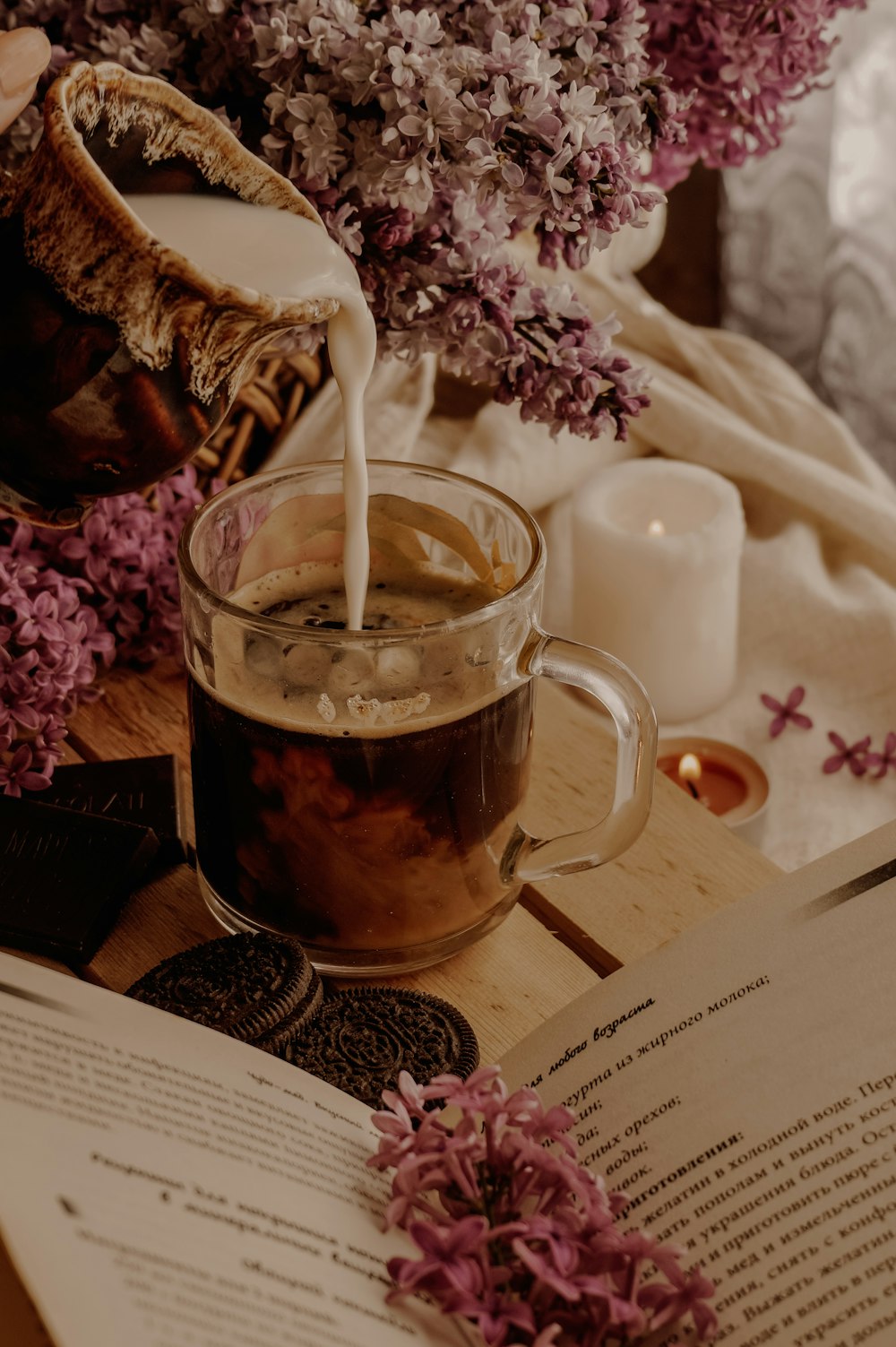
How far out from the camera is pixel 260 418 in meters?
1.08

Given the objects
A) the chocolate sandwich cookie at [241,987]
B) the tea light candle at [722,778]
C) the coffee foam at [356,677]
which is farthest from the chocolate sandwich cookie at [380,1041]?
the tea light candle at [722,778]

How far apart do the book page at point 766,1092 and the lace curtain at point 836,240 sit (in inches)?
50.7

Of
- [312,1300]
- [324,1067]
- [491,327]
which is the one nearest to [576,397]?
[491,327]

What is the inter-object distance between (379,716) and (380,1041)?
0.16m

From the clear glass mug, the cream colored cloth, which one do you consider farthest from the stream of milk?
the cream colored cloth

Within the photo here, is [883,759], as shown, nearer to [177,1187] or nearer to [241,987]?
[241,987]

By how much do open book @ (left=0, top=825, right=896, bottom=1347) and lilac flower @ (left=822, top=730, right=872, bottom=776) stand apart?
0.48 m

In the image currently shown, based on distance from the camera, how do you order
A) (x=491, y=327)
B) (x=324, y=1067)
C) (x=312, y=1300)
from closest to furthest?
(x=312, y=1300) < (x=324, y=1067) < (x=491, y=327)

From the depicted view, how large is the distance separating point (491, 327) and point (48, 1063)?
0.47m

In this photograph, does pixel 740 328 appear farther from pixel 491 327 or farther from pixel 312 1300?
pixel 312 1300

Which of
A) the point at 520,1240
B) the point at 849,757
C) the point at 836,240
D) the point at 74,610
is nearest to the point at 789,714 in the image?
the point at 849,757

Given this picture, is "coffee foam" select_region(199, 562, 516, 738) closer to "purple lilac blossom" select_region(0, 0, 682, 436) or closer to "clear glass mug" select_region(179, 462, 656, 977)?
"clear glass mug" select_region(179, 462, 656, 977)

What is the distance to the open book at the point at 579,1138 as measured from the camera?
1.58 ft

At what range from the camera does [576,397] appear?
Answer: 0.82 meters
